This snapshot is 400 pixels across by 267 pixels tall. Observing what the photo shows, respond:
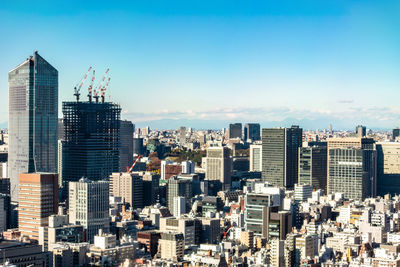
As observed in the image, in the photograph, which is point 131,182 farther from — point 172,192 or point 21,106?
point 21,106

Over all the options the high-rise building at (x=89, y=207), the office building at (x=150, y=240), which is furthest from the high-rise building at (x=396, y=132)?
the office building at (x=150, y=240)

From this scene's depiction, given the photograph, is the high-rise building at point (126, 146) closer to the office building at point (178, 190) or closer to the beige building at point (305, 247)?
the office building at point (178, 190)

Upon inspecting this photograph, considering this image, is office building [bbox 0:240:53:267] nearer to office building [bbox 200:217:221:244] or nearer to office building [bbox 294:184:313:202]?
office building [bbox 200:217:221:244]

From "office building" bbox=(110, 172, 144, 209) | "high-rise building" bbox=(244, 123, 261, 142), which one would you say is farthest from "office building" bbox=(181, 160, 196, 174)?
"high-rise building" bbox=(244, 123, 261, 142)

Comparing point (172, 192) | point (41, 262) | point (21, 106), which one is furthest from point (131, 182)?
point (41, 262)

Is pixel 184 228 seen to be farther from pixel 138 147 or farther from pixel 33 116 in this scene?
pixel 138 147

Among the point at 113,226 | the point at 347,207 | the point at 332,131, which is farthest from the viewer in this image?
the point at 332,131
